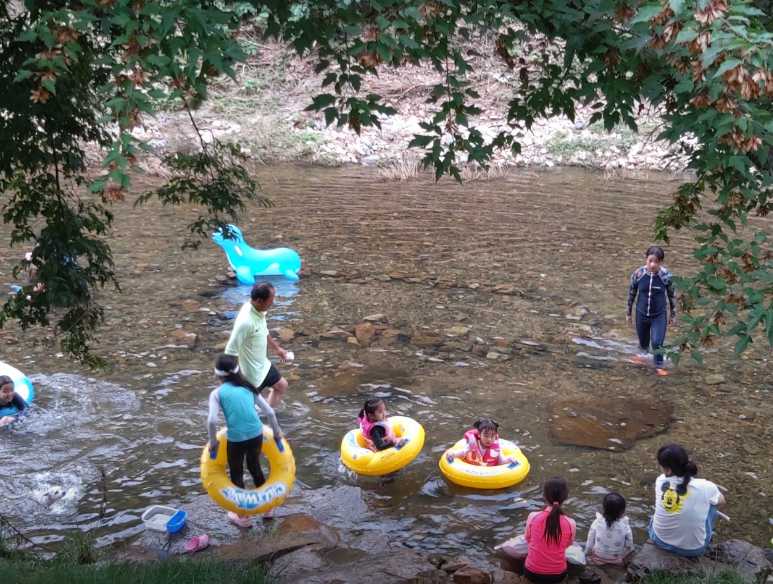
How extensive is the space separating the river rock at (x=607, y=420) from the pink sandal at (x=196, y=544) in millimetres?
3905

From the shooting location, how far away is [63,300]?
5863 millimetres

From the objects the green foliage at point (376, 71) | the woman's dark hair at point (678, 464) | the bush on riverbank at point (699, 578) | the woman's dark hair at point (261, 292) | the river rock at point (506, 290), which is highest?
the green foliage at point (376, 71)

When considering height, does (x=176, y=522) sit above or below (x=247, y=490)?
below

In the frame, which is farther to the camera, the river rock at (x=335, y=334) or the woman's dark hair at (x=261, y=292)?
the river rock at (x=335, y=334)

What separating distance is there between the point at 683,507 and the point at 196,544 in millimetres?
3773

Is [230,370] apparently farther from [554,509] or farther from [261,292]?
[554,509]

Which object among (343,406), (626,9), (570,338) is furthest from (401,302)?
(626,9)

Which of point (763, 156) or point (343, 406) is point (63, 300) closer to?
point (343, 406)

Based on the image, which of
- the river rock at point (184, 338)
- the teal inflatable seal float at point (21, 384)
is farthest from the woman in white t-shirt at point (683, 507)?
the river rock at point (184, 338)

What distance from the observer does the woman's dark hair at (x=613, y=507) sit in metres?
5.96

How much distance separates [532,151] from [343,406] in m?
23.0

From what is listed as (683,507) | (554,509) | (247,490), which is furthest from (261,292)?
(683,507)

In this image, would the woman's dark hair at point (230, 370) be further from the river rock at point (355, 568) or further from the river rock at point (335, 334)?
the river rock at point (335, 334)

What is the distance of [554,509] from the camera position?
5.84 meters
